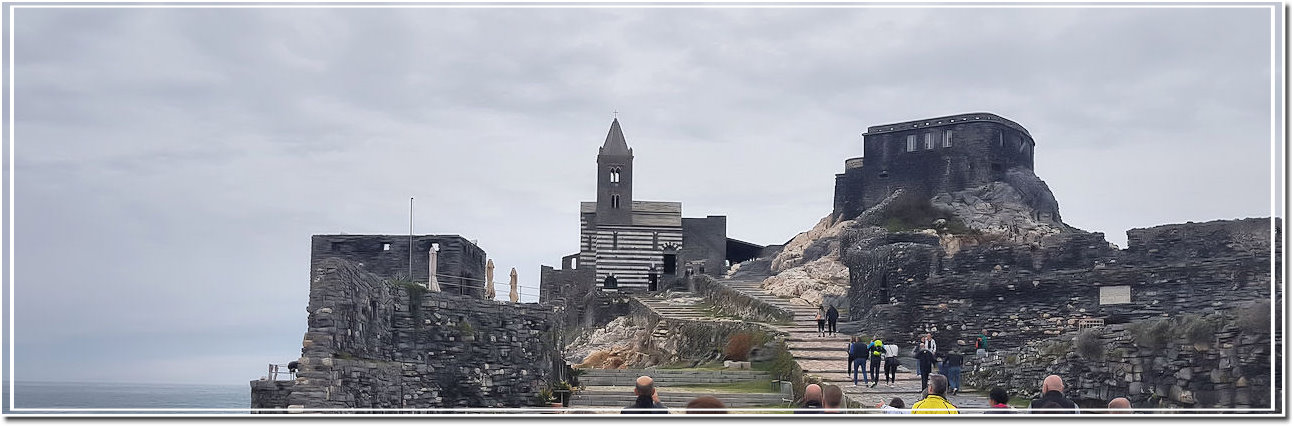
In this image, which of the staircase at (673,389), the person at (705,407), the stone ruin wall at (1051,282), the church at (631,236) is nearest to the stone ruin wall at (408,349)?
the staircase at (673,389)

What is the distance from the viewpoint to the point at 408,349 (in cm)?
2314

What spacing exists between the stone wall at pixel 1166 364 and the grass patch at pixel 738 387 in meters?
5.38

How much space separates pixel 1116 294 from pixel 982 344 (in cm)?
344

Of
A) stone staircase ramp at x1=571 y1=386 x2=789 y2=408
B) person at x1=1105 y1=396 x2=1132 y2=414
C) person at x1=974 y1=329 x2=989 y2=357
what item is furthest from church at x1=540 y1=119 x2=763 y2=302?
person at x1=1105 y1=396 x2=1132 y2=414

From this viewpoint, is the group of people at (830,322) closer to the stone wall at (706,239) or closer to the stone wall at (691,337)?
the stone wall at (691,337)

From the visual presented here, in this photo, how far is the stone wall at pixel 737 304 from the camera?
37.3 m

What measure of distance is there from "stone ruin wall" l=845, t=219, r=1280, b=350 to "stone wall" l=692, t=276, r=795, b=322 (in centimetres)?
402

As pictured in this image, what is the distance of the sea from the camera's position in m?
14.0

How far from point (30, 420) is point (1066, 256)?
23023mm

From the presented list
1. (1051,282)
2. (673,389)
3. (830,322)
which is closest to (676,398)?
(673,389)

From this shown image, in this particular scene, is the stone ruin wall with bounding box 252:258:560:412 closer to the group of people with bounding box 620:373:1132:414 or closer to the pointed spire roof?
the group of people with bounding box 620:373:1132:414

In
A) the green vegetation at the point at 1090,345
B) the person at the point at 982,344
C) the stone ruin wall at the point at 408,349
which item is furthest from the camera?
the person at the point at 982,344

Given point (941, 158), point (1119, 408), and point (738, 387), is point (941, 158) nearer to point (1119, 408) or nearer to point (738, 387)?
point (738, 387)
